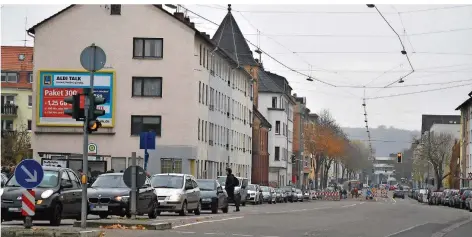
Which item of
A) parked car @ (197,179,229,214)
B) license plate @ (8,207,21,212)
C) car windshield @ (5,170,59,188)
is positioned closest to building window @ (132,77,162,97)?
parked car @ (197,179,229,214)

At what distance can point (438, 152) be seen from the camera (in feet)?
438

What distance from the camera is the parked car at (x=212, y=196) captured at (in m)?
37.7

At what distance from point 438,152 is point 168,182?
344 feet

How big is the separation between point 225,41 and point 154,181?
225ft

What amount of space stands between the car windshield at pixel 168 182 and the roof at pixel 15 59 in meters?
67.3

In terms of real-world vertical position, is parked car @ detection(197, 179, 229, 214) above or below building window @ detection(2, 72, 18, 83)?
below

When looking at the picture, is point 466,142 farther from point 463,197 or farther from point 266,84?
point 463,197

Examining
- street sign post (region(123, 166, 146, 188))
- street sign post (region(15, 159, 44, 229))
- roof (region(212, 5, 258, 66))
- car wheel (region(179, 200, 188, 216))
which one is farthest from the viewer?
roof (region(212, 5, 258, 66))

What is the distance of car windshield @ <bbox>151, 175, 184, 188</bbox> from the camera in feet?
109

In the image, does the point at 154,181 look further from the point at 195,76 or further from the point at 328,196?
the point at 328,196

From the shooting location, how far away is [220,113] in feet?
253

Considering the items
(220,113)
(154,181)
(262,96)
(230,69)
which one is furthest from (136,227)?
(262,96)

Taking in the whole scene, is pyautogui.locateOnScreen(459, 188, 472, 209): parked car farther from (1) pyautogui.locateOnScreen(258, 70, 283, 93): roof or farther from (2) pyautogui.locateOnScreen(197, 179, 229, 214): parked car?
(1) pyautogui.locateOnScreen(258, 70, 283, 93): roof

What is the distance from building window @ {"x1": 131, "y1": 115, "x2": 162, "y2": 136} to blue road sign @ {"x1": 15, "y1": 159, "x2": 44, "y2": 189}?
44747mm
